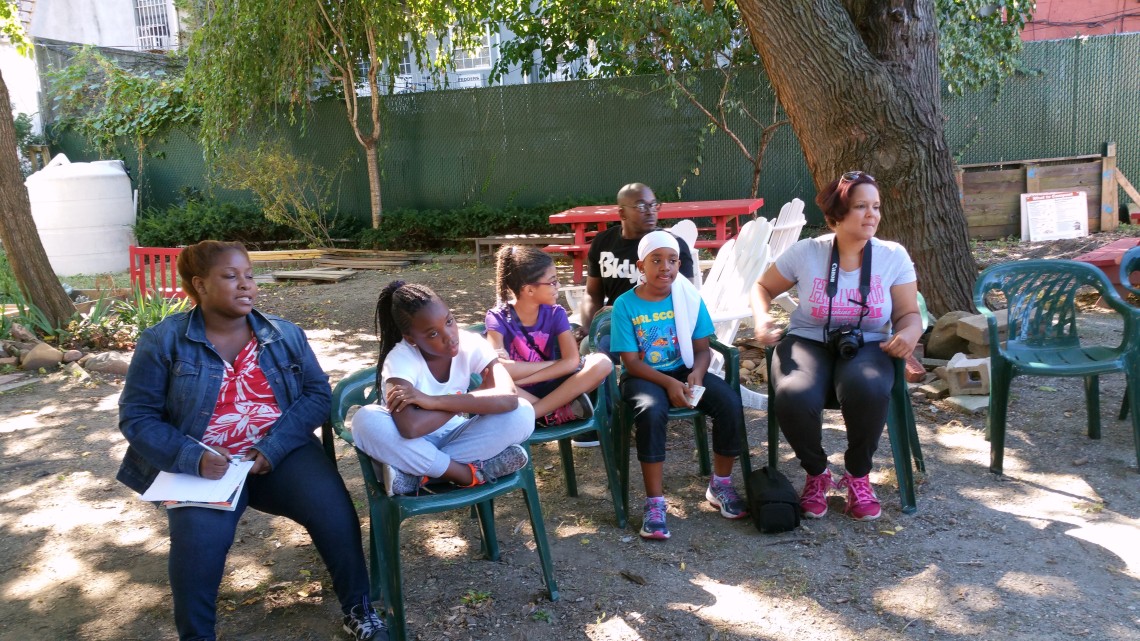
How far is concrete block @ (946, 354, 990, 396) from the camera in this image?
485 cm

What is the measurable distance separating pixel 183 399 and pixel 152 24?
74.3ft

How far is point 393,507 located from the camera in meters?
2.86

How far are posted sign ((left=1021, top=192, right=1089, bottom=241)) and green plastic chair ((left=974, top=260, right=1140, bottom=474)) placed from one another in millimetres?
6647

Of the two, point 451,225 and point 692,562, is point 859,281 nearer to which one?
point 692,562

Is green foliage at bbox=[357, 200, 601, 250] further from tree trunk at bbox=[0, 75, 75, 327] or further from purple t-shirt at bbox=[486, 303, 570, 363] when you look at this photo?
purple t-shirt at bbox=[486, 303, 570, 363]

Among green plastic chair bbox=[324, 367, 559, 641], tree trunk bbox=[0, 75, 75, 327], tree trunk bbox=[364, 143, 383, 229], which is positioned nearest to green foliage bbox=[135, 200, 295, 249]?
tree trunk bbox=[364, 143, 383, 229]

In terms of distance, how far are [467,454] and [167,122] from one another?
14535 mm

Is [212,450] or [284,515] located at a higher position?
[212,450]

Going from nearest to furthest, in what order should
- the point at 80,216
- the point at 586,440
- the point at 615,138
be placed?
the point at 586,440 < the point at 615,138 < the point at 80,216

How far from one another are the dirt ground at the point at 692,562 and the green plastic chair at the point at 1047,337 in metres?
0.30

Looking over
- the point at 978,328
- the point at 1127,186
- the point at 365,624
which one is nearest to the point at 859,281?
the point at 978,328

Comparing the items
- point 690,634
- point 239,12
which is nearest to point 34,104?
point 239,12

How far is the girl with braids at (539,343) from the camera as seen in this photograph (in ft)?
11.8

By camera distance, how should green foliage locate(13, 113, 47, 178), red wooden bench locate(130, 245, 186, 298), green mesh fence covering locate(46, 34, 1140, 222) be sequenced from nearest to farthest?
red wooden bench locate(130, 245, 186, 298)
green mesh fence covering locate(46, 34, 1140, 222)
green foliage locate(13, 113, 47, 178)
